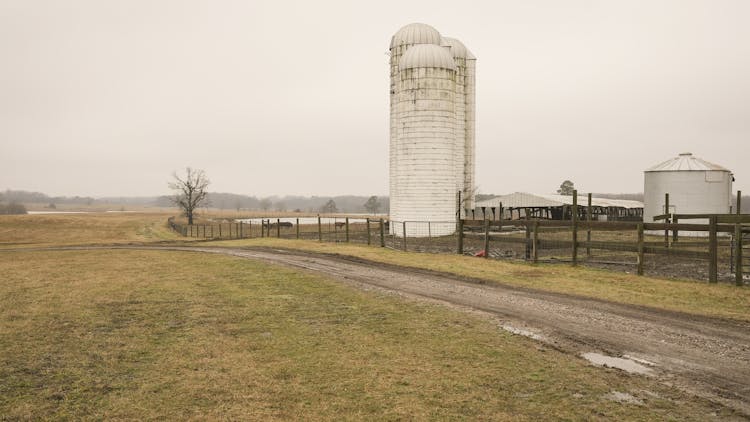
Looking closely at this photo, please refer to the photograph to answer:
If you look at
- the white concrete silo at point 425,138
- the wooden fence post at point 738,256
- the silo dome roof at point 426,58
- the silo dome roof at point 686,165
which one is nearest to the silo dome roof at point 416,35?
the white concrete silo at point 425,138

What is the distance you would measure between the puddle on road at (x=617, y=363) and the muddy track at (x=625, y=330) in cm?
7

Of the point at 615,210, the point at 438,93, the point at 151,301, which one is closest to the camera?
the point at 151,301

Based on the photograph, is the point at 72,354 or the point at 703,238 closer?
the point at 72,354

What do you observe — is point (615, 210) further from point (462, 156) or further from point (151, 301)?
point (151, 301)

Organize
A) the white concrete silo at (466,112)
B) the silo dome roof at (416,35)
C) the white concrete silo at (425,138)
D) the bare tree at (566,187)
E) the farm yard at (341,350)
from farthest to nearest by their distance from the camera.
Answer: the bare tree at (566,187) → the white concrete silo at (466,112) → the silo dome roof at (416,35) → the white concrete silo at (425,138) → the farm yard at (341,350)

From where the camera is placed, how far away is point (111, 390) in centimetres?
679

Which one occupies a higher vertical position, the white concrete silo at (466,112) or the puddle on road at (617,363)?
the white concrete silo at (466,112)

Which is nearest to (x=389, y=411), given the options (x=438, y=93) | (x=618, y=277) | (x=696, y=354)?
(x=696, y=354)

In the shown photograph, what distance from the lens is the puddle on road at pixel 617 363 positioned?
7461 millimetres

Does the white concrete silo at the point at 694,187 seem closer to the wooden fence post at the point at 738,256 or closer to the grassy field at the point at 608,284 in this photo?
the grassy field at the point at 608,284

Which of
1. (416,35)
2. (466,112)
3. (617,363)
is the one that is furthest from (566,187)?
(617,363)

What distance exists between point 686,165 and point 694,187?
6.81 feet

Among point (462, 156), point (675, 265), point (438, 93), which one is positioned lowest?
point (675, 265)

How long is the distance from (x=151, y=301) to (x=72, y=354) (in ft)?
15.5
